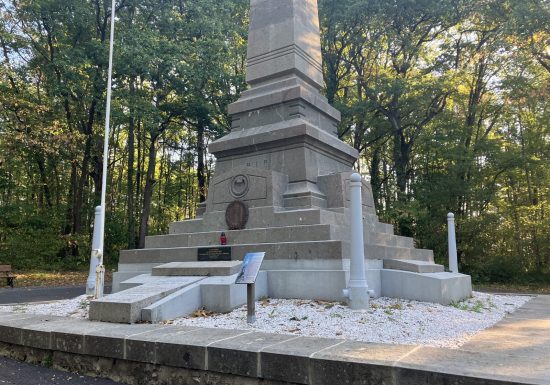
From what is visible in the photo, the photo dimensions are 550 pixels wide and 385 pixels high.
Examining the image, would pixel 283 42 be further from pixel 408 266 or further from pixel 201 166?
pixel 201 166

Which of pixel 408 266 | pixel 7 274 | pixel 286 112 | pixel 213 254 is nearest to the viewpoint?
pixel 408 266

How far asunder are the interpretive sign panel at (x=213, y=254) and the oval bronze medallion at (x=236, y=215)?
2.56ft

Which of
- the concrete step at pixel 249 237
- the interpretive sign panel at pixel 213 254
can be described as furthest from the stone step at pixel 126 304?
the concrete step at pixel 249 237

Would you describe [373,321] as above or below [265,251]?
below

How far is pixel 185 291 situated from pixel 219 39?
16.4 meters

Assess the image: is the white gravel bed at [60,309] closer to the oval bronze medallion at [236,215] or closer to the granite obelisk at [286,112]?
the oval bronze medallion at [236,215]

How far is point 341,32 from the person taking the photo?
73.4 feet

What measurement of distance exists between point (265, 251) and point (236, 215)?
1597 mm

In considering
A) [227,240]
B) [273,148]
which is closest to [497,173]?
[273,148]

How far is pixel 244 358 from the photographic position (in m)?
3.72

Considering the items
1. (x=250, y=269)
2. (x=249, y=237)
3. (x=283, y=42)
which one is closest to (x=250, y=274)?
(x=250, y=269)

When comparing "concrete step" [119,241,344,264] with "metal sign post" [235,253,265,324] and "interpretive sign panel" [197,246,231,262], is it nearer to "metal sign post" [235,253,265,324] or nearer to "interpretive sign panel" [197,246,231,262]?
"interpretive sign panel" [197,246,231,262]

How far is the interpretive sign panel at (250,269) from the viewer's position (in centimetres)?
541

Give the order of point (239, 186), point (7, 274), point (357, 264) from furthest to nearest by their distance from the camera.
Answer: point (7, 274) < point (239, 186) < point (357, 264)
